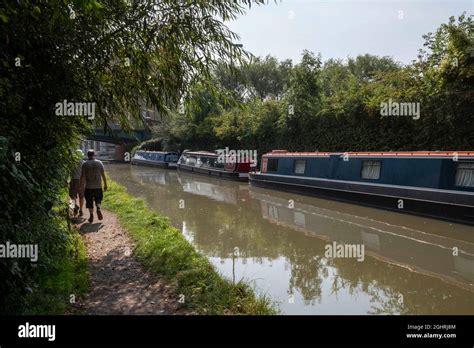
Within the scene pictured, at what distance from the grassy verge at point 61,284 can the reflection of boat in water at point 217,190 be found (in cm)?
949

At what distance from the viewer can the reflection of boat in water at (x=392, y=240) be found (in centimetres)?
664

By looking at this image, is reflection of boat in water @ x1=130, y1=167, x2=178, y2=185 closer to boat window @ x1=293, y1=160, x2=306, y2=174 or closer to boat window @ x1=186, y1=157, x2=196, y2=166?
boat window @ x1=186, y1=157, x2=196, y2=166

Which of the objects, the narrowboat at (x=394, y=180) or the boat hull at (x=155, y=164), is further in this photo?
the boat hull at (x=155, y=164)

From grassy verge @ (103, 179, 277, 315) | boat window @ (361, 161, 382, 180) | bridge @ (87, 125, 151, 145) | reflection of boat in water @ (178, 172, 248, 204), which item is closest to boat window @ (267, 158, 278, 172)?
reflection of boat in water @ (178, 172, 248, 204)

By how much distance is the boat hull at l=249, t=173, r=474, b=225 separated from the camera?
374 inches

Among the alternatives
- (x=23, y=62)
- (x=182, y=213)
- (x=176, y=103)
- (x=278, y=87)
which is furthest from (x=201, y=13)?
(x=278, y=87)

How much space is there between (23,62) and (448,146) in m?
13.1

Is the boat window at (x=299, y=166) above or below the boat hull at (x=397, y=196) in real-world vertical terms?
above

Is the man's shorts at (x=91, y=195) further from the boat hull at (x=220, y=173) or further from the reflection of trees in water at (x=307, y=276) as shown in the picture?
the boat hull at (x=220, y=173)

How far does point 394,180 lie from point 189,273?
8.09 metres

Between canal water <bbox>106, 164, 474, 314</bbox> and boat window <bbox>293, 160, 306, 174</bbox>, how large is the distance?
7.44 ft

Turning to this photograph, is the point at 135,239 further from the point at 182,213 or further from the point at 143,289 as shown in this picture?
the point at 182,213

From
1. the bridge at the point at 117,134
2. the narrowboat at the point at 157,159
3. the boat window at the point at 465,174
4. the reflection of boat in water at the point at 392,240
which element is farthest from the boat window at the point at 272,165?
the narrowboat at the point at 157,159
